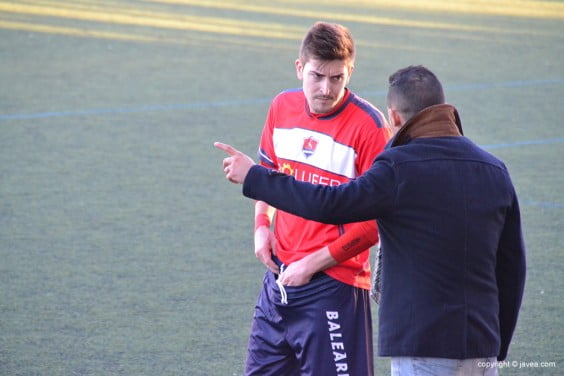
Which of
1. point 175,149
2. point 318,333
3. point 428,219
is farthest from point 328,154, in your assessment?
point 175,149

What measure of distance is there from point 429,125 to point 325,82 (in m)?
0.75

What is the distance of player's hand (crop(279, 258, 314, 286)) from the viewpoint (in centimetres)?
360

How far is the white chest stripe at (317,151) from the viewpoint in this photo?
3.64 metres

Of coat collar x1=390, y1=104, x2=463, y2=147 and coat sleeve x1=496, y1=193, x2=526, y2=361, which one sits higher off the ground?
coat collar x1=390, y1=104, x2=463, y2=147

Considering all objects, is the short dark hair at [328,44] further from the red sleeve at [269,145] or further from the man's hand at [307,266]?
the man's hand at [307,266]

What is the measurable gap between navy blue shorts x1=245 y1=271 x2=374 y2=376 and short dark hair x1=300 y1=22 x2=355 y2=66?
2.96ft

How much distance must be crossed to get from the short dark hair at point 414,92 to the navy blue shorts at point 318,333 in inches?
35.6

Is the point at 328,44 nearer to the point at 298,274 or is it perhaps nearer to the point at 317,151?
the point at 317,151

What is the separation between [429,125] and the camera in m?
2.99

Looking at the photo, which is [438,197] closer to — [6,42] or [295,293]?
[295,293]

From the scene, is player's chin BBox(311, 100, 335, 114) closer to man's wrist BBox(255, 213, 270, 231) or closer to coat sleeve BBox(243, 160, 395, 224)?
man's wrist BBox(255, 213, 270, 231)

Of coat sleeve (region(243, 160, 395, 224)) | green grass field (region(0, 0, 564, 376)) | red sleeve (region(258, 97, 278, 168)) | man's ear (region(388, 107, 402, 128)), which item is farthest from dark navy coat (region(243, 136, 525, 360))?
green grass field (region(0, 0, 564, 376))

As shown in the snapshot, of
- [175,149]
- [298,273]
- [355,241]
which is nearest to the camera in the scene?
[355,241]

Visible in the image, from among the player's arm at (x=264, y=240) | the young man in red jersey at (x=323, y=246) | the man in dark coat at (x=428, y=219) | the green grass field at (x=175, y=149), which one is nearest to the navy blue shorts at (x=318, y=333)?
the young man in red jersey at (x=323, y=246)
